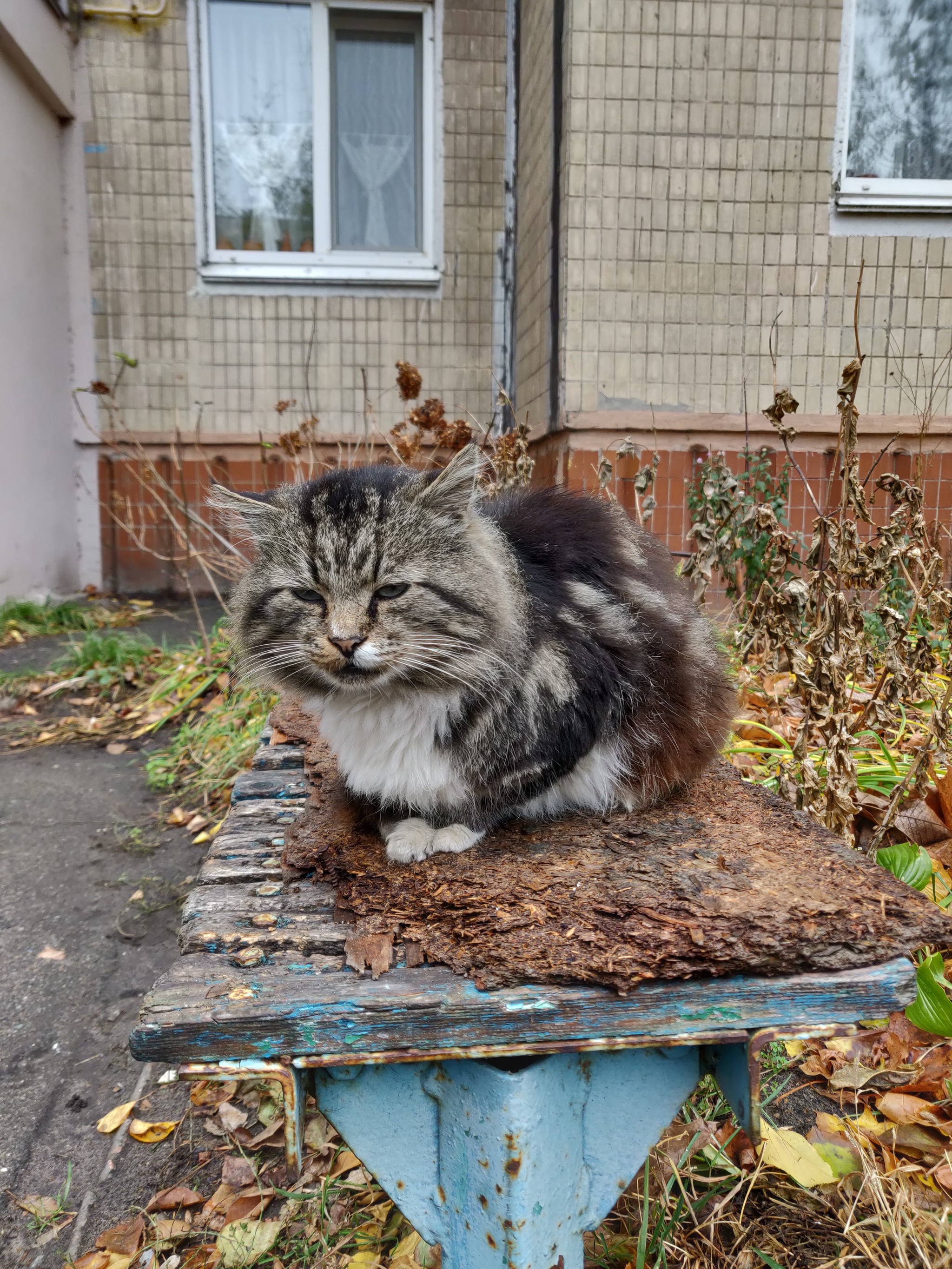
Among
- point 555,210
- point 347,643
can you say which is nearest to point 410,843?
point 347,643

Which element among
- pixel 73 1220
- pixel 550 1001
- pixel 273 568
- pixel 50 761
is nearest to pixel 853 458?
pixel 273 568

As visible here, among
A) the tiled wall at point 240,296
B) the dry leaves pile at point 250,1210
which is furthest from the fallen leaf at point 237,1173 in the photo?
the tiled wall at point 240,296

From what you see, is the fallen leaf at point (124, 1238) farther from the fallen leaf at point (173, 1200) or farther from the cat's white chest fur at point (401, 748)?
the cat's white chest fur at point (401, 748)

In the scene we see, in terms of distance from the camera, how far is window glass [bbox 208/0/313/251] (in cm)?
552

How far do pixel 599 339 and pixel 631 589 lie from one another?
3.19 metres

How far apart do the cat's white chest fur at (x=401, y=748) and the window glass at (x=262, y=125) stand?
5.13m

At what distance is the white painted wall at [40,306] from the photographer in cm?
483

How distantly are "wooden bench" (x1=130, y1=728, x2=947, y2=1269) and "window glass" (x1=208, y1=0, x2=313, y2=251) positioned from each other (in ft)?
18.4

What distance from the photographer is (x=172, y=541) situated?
5703 millimetres

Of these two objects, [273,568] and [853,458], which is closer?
[273,568]

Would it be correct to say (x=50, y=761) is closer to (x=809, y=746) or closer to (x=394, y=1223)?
(x=394, y=1223)

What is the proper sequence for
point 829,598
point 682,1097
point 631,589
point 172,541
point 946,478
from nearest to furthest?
point 682,1097 → point 631,589 → point 829,598 → point 946,478 → point 172,541

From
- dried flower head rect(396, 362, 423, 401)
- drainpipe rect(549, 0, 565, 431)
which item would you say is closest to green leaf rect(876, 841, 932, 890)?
dried flower head rect(396, 362, 423, 401)

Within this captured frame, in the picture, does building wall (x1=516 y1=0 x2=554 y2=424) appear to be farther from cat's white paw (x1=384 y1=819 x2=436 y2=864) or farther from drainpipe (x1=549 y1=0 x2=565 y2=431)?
cat's white paw (x1=384 y1=819 x2=436 y2=864)
